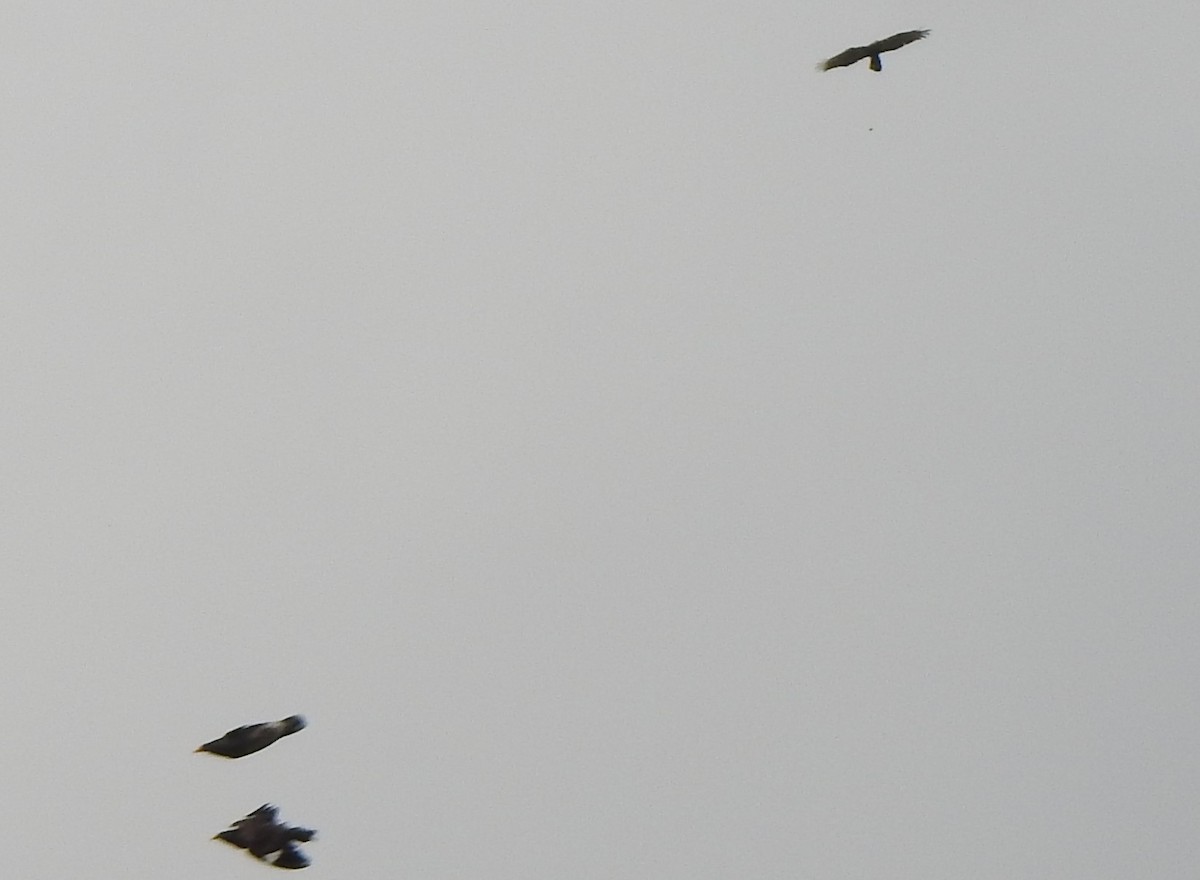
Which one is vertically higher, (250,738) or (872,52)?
(872,52)

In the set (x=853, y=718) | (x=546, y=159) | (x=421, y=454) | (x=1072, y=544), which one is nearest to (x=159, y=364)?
(x=421, y=454)

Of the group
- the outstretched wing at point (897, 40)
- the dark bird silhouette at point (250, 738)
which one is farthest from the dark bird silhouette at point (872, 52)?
the dark bird silhouette at point (250, 738)

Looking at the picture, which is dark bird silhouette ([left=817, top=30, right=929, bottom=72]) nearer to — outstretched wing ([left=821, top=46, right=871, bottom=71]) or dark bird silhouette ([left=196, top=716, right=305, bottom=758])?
outstretched wing ([left=821, top=46, right=871, bottom=71])

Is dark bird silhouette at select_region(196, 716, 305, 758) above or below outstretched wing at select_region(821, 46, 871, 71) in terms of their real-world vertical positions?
below

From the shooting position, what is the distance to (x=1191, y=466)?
86cm

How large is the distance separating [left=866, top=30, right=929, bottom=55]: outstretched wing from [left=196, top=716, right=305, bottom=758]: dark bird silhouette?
0.67 m

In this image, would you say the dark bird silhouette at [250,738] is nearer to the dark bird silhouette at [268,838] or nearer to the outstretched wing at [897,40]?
the dark bird silhouette at [268,838]

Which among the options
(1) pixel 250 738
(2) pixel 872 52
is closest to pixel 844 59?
(2) pixel 872 52

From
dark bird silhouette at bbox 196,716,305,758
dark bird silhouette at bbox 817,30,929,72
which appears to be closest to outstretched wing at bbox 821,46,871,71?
dark bird silhouette at bbox 817,30,929,72

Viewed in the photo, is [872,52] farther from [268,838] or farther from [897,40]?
[268,838]

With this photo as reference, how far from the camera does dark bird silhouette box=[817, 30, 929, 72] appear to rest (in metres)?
0.88

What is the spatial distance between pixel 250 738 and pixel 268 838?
0.24 ft

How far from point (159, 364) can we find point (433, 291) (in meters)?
0.21

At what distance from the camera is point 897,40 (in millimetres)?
879
